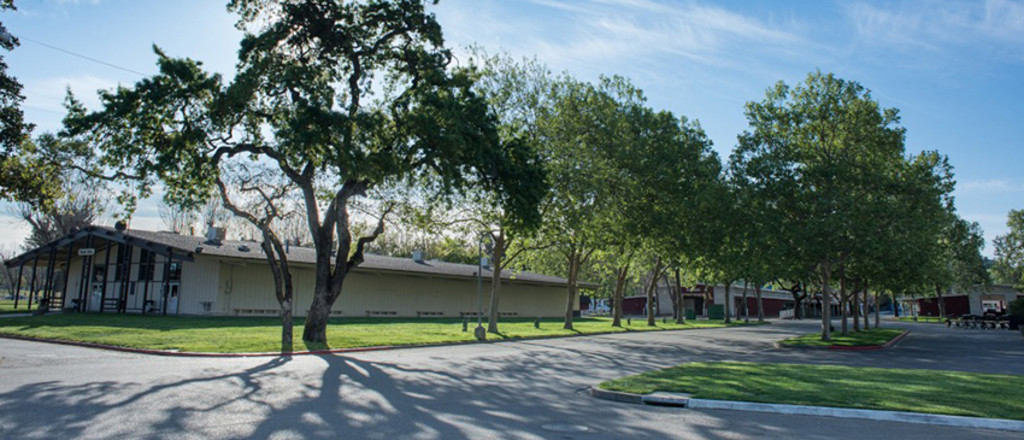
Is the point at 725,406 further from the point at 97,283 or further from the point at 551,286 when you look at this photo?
the point at 551,286

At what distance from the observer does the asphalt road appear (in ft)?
24.1

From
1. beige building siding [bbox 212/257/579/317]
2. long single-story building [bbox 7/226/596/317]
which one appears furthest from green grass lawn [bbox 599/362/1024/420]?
beige building siding [bbox 212/257/579/317]

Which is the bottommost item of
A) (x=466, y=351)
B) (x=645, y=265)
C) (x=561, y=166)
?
(x=466, y=351)

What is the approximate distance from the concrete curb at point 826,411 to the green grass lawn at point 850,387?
255 mm

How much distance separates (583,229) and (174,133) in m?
18.8

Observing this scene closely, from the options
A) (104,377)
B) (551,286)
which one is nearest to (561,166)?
(104,377)

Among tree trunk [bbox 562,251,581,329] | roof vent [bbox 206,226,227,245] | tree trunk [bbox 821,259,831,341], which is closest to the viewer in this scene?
tree trunk [bbox 821,259,831,341]

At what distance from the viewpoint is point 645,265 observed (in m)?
48.5

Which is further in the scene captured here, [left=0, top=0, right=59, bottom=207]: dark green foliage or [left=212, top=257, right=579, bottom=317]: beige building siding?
[left=212, top=257, right=579, bottom=317]: beige building siding

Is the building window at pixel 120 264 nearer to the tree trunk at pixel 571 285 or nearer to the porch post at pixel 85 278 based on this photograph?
the porch post at pixel 85 278

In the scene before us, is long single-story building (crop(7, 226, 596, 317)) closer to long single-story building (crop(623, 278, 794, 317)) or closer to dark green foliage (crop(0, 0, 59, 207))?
dark green foliage (crop(0, 0, 59, 207))

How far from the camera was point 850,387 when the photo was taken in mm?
10961

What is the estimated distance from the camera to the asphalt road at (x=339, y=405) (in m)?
7.34

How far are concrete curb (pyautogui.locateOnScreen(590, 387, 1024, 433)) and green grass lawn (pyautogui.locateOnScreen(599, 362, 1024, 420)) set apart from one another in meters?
0.25
